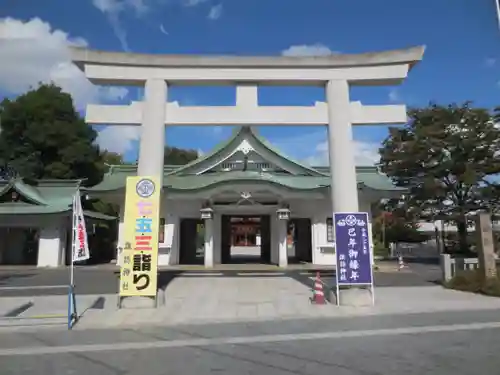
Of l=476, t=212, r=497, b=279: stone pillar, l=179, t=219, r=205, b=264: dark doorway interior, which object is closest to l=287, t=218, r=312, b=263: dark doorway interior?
l=179, t=219, r=205, b=264: dark doorway interior

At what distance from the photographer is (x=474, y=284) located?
13.8 m

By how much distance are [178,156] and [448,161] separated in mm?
38025

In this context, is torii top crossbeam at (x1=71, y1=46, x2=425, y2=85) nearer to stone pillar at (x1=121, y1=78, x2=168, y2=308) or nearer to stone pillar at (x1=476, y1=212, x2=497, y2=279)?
stone pillar at (x1=121, y1=78, x2=168, y2=308)

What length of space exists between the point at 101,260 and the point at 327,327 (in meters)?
25.5

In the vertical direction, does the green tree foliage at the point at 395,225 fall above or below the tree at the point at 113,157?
below

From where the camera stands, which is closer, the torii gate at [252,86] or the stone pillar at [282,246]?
the torii gate at [252,86]

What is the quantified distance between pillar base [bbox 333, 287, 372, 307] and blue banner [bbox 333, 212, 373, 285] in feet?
0.63

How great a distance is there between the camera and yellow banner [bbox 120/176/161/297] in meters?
10.8

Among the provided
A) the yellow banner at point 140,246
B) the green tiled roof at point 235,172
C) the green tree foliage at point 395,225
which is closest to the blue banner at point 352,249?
the yellow banner at point 140,246

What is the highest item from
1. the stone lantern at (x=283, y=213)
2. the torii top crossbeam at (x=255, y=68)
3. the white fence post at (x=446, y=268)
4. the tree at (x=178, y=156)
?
the tree at (x=178, y=156)

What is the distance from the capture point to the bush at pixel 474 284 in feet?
42.5

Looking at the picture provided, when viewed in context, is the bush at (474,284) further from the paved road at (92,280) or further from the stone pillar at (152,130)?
the stone pillar at (152,130)

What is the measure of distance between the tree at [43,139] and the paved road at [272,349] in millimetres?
27544

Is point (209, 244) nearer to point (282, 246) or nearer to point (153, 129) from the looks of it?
point (282, 246)
